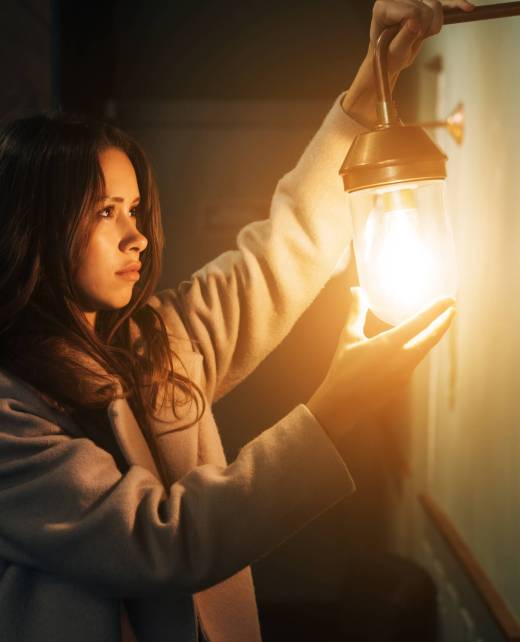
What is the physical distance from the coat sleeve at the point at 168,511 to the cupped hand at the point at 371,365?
0.03m

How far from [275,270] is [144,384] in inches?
10.3

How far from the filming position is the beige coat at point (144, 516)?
752 millimetres

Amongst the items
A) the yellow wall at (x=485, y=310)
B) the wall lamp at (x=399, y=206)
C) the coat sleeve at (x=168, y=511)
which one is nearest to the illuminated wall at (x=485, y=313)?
the yellow wall at (x=485, y=310)

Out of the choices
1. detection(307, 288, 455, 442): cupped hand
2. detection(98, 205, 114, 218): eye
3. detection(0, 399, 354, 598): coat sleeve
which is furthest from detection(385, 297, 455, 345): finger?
detection(98, 205, 114, 218): eye

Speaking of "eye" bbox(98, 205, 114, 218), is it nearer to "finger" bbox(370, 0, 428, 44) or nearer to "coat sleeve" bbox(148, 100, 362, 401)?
"coat sleeve" bbox(148, 100, 362, 401)

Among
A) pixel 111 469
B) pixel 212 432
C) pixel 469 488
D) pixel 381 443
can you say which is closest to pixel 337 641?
pixel 381 443

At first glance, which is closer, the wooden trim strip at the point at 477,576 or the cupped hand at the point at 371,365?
the cupped hand at the point at 371,365

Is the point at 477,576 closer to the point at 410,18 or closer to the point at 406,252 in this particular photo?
the point at 406,252

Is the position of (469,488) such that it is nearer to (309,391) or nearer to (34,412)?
(34,412)

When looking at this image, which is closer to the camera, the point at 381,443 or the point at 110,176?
the point at 110,176

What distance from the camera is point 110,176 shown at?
95cm

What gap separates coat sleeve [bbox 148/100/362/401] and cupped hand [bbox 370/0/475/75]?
0.17 meters

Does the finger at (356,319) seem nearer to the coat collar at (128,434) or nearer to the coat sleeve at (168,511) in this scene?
the coat sleeve at (168,511)

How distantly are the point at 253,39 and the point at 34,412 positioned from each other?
2092 millimetres
